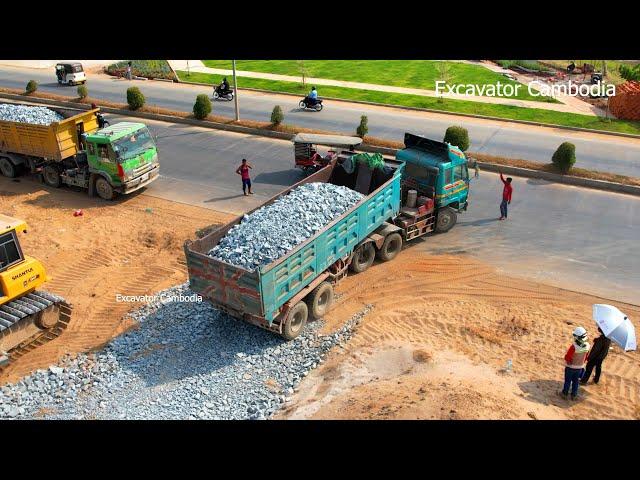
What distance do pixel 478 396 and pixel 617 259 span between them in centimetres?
813

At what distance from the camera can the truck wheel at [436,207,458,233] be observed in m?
16.6

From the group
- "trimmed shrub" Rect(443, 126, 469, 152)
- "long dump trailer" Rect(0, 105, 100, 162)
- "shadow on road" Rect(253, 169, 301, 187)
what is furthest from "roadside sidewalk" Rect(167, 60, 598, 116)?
"long dump trailer" Rect(0, 105, 100, 162)

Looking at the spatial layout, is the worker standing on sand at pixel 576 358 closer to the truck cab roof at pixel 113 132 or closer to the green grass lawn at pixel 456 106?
the truck cab roof at pixel 113 132

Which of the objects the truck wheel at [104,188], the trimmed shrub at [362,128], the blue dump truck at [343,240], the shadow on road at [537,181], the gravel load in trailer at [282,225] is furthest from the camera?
the trimmed shrub at [362,128]

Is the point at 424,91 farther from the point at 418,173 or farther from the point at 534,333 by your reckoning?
the point at 534,333

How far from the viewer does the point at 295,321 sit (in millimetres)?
12398

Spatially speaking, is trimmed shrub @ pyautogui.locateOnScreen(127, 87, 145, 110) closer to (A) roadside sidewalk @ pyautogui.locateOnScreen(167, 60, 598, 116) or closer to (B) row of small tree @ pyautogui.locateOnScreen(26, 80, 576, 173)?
(B) row of small tree @ pyautogui.locateOnScreen(26, 80, 576, 173)

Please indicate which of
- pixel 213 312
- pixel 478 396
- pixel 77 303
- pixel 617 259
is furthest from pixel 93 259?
pixel 617 259

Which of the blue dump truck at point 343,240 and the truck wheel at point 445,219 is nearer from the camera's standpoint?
the blue dump truck at point 343,240

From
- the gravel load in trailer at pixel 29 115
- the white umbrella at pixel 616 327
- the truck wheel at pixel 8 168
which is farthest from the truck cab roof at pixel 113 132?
the white umbrella at pixel 616 327

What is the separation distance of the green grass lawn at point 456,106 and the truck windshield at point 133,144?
1386 centimetres

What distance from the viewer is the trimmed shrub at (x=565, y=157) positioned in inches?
792

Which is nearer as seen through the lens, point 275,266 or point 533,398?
point 533,398

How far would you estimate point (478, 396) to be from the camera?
9492 millimetres
